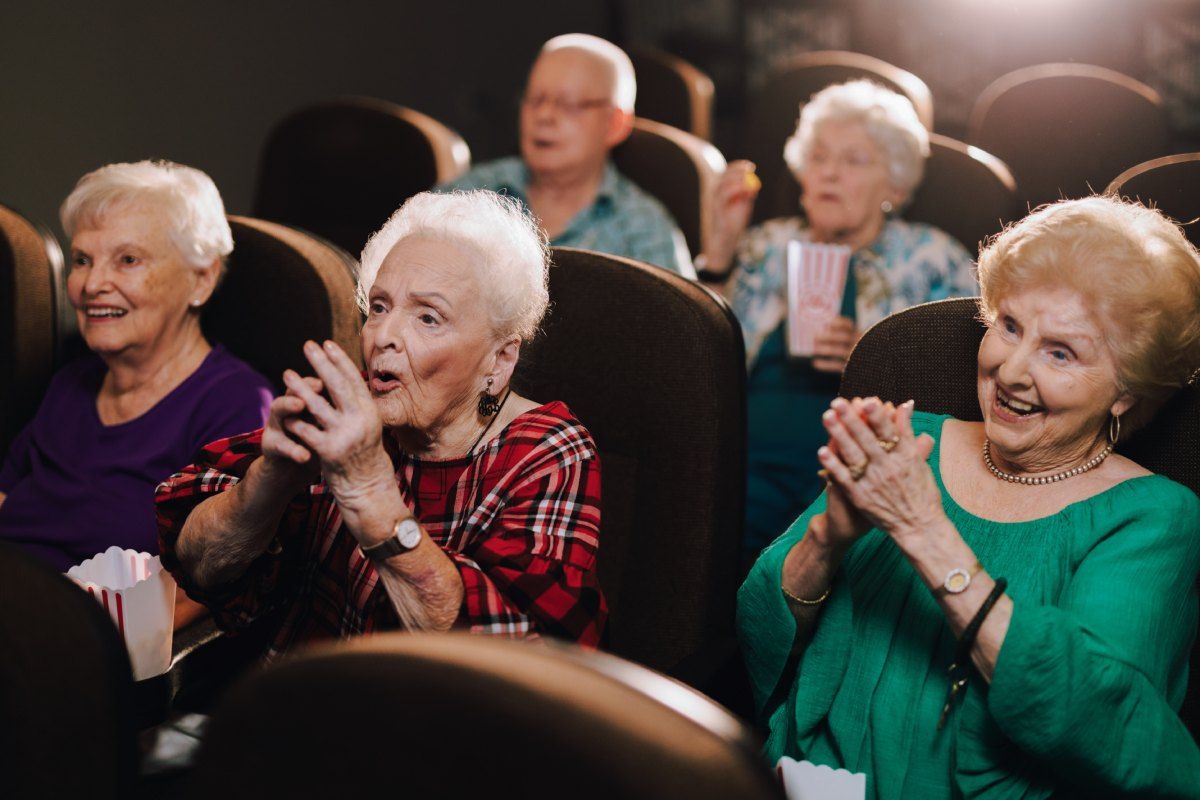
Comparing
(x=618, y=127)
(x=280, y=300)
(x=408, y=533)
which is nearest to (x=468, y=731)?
(x=408, y=533)

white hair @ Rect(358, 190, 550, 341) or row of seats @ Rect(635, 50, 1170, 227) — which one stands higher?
row of seats @ Rect(635, 50, 1170, 227)

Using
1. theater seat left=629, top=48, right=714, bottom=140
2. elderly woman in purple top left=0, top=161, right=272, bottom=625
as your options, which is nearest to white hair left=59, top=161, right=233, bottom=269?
elderly woman in purple top left=0, top=161, right=272, bottom=625

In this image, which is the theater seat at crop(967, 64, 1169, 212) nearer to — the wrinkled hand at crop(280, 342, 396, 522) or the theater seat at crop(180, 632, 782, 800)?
the wrinkled hand at crop(280, 342, 396, 522)

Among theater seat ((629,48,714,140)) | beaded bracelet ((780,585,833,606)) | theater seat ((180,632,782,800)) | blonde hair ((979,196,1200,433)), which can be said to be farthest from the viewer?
theater seat ((629,48,714,140))

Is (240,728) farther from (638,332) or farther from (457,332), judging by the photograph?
(638,332)

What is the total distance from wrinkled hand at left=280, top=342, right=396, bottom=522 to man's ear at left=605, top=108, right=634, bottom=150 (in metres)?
2.12

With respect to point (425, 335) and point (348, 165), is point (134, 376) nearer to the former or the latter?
point (425, 335)

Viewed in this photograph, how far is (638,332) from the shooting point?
1724mm

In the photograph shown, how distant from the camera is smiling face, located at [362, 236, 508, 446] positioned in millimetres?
1490

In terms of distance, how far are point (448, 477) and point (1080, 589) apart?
758mm

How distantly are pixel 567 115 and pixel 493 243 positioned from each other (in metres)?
1.74

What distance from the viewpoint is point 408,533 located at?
128cm

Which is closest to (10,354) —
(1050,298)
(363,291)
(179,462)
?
(179,462)

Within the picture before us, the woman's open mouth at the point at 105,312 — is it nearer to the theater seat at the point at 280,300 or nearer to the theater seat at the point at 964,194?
the theater seat at the point at 280,300
